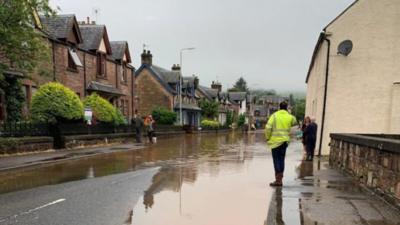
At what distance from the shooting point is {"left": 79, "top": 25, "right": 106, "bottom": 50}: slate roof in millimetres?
27591

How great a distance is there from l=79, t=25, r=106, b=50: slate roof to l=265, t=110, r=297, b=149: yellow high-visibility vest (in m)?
21.4

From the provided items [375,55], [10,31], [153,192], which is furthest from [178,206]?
[375,55]

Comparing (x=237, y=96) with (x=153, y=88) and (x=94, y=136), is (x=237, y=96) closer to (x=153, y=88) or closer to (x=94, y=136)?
(x=153, y=88)

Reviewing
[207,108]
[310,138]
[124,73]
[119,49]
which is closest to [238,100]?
[207,108]

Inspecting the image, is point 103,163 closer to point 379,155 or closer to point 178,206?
point 178,206

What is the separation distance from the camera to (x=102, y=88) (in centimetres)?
2775

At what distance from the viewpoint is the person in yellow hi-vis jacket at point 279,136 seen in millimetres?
8531

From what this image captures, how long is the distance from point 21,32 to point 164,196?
713 centimetres

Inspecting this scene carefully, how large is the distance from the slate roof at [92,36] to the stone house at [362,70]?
17.0 m

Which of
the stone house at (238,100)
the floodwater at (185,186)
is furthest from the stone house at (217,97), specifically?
the floodwater at (185,186)

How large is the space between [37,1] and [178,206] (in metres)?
8.41

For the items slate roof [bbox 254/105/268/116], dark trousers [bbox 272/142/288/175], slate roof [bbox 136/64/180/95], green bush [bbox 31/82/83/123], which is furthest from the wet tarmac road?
slate roof [bbox 254/105/268/116]

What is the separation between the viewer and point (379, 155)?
7.28m

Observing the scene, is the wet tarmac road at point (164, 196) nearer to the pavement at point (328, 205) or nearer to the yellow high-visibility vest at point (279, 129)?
the pavement at point (328, 205)
